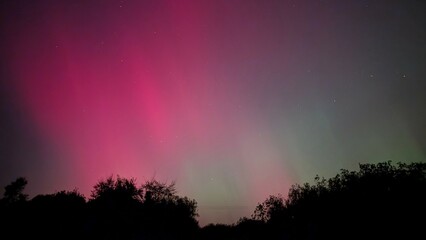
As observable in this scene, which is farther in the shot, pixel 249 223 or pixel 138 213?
pixel 249 223

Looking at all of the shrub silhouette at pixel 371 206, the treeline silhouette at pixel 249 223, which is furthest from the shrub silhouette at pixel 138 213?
the shrub silhouette at pixel 371 206

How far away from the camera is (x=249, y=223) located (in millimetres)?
64250

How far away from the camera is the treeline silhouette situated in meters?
34.3

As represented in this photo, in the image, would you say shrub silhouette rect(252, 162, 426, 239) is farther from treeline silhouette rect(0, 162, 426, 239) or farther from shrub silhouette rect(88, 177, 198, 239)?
shrub silhouette rect(88, 177, 198, 239)

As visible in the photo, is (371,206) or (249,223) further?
(249,223)

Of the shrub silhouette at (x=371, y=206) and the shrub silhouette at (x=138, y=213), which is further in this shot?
the shrub silhouette at (x=138, y=213)

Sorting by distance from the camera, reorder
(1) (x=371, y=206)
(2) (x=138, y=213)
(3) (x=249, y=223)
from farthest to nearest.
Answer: (3) (x=249, y=223) < (2) (x=138, y=213) < (1) (x=371, y=206)

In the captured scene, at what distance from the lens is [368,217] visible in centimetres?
3512

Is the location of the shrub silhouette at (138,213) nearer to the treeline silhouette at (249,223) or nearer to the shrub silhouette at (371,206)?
the treeline silhouette at (249,223)

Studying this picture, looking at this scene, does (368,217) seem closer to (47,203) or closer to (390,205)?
(390,205)

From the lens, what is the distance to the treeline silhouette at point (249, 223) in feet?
113

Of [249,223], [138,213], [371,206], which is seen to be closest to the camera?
[371,206]

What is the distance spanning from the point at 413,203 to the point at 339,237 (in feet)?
32.0

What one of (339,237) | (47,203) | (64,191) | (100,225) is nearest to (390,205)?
(339,237)
